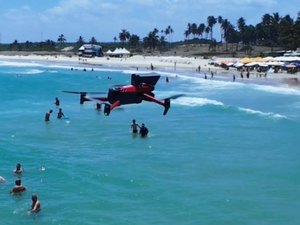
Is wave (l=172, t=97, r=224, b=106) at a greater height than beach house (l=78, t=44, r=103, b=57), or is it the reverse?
beach house (l=78, t=44, r=103, b=57)

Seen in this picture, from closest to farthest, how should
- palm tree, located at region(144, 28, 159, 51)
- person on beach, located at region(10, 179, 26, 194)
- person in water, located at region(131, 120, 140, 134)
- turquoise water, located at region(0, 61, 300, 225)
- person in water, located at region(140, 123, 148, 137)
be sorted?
1. turquoise water, located at region(0, 61, 300, 225)
2. person on beach, located at region(10, 179, 26, 194)
3. person in water, located at region(140, 123, 148, 137)
4. person in water, located at region(131, 120, 140, 134)
5. palm tree, located at region(144, 28, 159, 51)

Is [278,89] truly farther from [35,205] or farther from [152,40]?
[152,40]

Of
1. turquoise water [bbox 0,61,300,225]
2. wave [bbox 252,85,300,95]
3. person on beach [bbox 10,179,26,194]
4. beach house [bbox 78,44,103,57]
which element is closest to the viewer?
turquoise water [bbox 0,61,300,225]

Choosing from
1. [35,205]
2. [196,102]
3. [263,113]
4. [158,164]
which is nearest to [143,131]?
[158,164]

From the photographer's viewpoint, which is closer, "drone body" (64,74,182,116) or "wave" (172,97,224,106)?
"drone body" (64,74,182,116)

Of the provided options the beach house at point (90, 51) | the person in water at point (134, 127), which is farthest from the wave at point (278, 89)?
the beach house at point (90, 51)

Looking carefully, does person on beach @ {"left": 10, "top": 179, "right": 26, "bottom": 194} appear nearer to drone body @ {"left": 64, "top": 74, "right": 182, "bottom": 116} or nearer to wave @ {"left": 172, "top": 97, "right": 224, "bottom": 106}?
drone body @ {"left": 64, "top": 74, "right": 182, "bottom": 116}

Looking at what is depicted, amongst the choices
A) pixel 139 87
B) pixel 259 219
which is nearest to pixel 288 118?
pixel 259 219

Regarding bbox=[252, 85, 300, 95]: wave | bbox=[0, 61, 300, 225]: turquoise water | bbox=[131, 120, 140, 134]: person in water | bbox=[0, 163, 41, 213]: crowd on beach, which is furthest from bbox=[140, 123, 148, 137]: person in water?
bbox=[252, 85, 300, 95]: wave

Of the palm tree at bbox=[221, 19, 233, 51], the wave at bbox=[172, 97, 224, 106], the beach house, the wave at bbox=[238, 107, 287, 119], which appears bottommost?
the wave at bbox=[172, 97, 224, 106]
